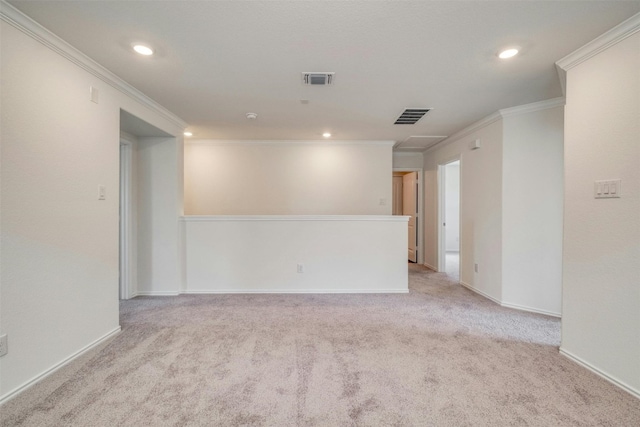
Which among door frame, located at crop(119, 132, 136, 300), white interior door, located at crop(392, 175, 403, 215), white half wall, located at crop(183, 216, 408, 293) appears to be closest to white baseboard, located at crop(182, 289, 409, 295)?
white half wall, located at crop(183, 216, 408, 293)

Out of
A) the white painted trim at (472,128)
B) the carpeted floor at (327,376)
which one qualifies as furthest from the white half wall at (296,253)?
the white painted trim at (472,128)

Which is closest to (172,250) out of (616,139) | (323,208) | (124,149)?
(124,149)

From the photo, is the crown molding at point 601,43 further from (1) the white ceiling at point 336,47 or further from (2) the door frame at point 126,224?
(2) the door frame at point 126,224

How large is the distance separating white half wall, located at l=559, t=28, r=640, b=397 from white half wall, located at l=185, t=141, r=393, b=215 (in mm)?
2906

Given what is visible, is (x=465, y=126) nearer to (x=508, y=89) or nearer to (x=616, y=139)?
(x=508, y=89)

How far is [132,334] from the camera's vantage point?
8.11ft

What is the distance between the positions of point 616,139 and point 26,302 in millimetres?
3991

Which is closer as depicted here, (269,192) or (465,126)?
(465,126)

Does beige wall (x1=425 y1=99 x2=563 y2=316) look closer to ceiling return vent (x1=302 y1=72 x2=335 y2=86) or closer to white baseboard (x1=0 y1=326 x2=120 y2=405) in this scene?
ceiling return vent (x1=302 y1=72 x2=335 y2=86)

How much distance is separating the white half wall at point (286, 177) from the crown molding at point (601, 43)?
9.14 feet

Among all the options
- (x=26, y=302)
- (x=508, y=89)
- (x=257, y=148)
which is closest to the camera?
(x=26, y=302)

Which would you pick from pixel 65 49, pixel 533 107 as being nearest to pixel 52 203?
pixel 65 49

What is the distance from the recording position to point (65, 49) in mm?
1934

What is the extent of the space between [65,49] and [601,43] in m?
3.76
